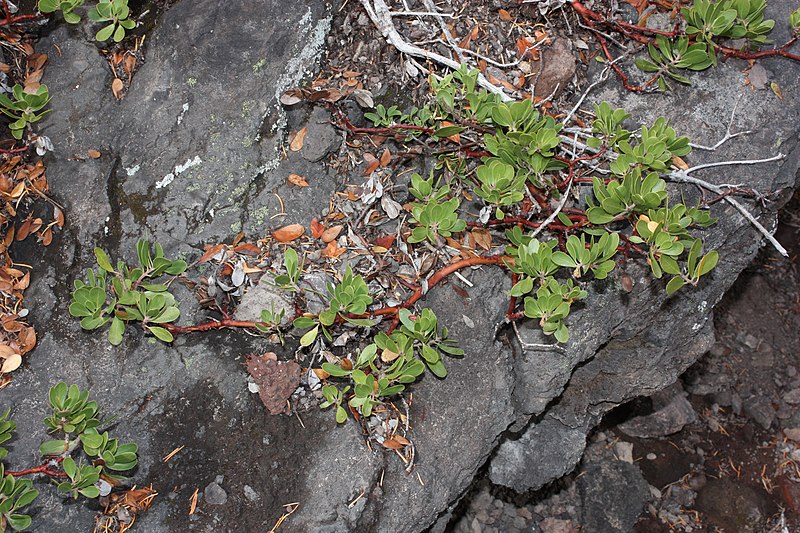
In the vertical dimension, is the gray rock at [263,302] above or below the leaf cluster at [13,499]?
below

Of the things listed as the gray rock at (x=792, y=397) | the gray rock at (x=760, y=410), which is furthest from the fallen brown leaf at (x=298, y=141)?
the gray rock at (x=792, y=397)

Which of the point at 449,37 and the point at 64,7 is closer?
the point at 64,7

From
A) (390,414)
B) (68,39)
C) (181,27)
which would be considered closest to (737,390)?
(390,414)

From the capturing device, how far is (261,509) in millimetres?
2682

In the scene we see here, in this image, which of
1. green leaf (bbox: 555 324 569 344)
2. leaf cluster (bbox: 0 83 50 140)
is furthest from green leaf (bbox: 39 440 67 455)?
green leaf (bbox: 555 324 569 344)

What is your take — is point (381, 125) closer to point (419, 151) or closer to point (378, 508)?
point (419, 151)

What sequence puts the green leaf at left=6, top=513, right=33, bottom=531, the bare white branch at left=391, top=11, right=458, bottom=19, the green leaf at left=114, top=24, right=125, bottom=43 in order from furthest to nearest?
the bare white branch at left=391, top=11, right=458, bottom=19, the green leaf at left=114, top=24, right=125, bottom=43, the green leaf at left=6, top=513, right=33, bottom=531

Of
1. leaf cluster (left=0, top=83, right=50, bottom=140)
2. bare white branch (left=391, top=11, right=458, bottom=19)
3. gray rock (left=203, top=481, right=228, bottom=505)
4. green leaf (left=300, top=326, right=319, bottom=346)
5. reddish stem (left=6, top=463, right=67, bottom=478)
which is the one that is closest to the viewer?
reddish stem (left=6, top=463, right=67, bottom=478)

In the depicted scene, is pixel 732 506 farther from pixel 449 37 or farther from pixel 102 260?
pixel 102 260

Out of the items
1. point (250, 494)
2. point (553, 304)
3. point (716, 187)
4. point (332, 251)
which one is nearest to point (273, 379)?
point (250, 494)

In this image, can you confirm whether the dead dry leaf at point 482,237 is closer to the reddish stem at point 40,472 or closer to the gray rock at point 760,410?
the reddish stem at point 40,472

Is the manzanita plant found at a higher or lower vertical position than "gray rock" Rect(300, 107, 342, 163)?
lower

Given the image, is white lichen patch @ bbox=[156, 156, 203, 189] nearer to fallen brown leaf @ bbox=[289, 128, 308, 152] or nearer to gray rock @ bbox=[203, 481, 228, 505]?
fallen brown leaf @ bbox=[289, 128, 308, 152]

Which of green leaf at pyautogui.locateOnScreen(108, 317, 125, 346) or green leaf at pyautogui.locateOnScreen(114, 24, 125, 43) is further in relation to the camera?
green leaf at pyautogui.locateOnScreen(114, 24, 125, 43)
